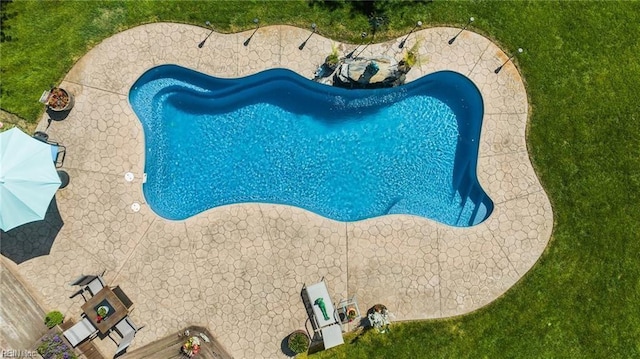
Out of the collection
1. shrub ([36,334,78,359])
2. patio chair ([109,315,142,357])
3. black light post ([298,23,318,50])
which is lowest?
patio chair ([109,315,142,357])

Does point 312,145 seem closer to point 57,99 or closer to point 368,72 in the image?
point 368,72

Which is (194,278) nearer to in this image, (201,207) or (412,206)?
(201,207)

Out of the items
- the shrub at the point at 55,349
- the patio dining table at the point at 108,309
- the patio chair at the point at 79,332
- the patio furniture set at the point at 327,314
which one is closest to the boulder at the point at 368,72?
the patio furniture set at the point at 327,314

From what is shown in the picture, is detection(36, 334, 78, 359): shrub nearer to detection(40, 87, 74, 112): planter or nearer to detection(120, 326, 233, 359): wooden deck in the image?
detection(120, 326, 233, 359): wooden deck

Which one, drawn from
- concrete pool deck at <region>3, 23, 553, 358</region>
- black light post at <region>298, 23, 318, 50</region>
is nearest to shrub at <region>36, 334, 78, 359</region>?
concrete pool deck at <region>3, 23, 553, 358</region>

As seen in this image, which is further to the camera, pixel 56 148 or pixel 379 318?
pixel 56 148

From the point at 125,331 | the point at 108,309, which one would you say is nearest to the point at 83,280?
the point at 108,309
